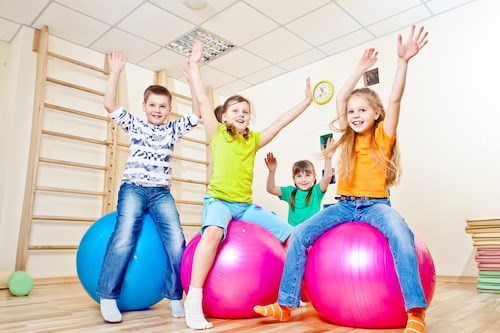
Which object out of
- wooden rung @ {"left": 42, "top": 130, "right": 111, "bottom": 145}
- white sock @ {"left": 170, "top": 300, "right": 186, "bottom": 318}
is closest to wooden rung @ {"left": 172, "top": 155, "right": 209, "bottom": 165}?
wooden rung @ {"left": 42, "top": 130, "right": 111, "bottom": 145}

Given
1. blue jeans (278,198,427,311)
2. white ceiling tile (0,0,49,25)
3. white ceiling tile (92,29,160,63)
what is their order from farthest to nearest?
white ceiling tile (92,29,160,63), white ceiling tile (0,0,49,25), blue jeans (278,198,427,311)

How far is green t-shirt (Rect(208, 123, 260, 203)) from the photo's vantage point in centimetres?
197

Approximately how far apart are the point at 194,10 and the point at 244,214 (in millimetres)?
2520

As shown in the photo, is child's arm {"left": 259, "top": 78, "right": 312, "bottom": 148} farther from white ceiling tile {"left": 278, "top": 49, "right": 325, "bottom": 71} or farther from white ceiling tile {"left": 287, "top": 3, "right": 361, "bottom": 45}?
white ceiling tile {"left": 278, "top": 49, "right": 325, "bottom": 71}

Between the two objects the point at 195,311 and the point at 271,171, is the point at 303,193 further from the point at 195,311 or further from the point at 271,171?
the point at 195,311

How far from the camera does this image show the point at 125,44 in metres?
4.26

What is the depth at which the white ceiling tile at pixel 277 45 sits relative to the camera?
13.6 feet

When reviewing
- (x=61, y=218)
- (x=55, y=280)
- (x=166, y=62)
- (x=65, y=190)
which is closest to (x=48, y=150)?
(x=65, y=190)

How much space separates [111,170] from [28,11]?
175 centimetres

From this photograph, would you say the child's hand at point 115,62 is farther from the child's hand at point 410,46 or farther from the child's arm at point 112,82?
the child's hand at point 410,46

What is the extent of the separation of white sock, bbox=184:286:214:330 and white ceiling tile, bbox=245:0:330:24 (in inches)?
112

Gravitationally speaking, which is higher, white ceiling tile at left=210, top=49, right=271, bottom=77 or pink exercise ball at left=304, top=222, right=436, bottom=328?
white ceiling tile at left=210, top=49, right=271, bottom=77

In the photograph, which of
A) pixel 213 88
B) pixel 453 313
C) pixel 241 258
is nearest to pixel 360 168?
pixel 241 258

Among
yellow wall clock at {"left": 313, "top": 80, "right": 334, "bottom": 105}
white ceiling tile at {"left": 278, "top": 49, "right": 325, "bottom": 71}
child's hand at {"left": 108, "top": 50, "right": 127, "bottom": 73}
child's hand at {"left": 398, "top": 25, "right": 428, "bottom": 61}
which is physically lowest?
child's hand at {"left": 398, "top": 25, "right": 428, "bottom": 61}
